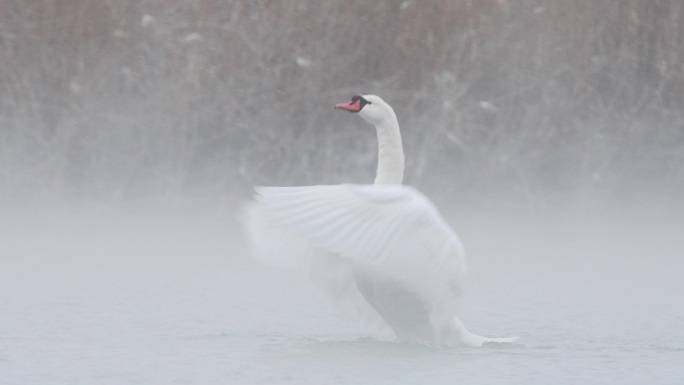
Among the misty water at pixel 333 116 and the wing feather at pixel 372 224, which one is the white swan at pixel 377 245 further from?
the misty water at pixel 333 116

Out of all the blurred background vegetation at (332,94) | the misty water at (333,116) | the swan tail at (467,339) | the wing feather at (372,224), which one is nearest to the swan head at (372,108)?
the wing feather at (372,224)

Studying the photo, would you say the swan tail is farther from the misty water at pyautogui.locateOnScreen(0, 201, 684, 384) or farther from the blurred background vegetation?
the blurred background vegetation

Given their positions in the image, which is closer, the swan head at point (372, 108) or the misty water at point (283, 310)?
the misty water at point (283, 310)

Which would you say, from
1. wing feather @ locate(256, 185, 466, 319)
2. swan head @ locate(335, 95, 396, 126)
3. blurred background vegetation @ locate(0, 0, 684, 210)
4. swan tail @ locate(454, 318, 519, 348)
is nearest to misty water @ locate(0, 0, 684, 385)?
blurred background vegetation @ locate(0, 0, 684, 210)

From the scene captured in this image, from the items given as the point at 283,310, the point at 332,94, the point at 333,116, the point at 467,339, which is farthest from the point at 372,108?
the point at 332,94

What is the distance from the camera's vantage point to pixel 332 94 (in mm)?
12688

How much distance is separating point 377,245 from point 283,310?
2.07 meters

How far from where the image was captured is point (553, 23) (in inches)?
512

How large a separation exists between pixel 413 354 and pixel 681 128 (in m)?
7.23

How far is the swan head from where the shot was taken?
636cm

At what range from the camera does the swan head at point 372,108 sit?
6.36 meters

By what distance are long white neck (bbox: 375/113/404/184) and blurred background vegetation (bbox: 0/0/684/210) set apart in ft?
18.8

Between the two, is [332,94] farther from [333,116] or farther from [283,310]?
[283,310]

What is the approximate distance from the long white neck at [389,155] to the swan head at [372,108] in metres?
0.02
